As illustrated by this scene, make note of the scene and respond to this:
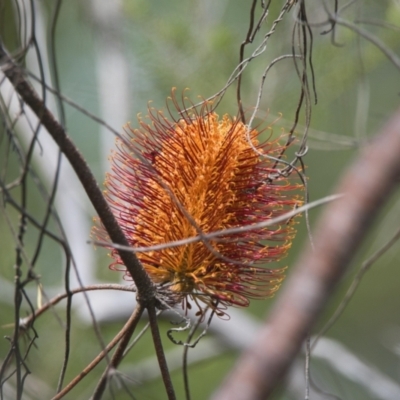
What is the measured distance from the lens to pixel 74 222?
274cm

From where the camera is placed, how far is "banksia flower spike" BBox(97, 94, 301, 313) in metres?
0.77

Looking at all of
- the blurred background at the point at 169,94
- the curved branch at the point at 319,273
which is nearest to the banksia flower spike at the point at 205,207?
the curved branch at the point at 319,273

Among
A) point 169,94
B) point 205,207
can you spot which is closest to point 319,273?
point 205,207

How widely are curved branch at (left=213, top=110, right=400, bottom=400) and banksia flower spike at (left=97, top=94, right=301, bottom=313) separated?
0.35m

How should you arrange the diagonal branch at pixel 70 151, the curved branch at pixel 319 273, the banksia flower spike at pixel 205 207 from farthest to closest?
the banksia flower spike at pixel 205 207, the diagonal branch at pixel 70 151, the curved branch at pixel 319 273

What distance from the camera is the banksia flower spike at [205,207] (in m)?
0.77

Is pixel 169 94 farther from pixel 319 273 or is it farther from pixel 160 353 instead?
pixel 319 273

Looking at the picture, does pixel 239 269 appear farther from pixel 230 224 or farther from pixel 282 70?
pixel 282 70

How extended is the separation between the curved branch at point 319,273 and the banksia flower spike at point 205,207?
35cm

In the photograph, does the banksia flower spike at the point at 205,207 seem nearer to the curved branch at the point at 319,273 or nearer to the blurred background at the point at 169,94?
the curved branch at the point at 319,273

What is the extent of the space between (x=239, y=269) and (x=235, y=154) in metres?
0.12

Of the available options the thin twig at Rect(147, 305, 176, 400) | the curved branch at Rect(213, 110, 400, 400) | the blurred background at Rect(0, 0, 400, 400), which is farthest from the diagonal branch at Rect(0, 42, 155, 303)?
the blurred background at Rect(0, 0, 400, 400)

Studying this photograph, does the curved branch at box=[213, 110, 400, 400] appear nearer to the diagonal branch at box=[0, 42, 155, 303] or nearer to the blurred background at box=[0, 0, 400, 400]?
the diagonal branch at box=[0, 42, 155, 303]

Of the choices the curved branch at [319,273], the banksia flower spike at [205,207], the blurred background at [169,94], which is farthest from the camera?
the blurred background at [169,94]
